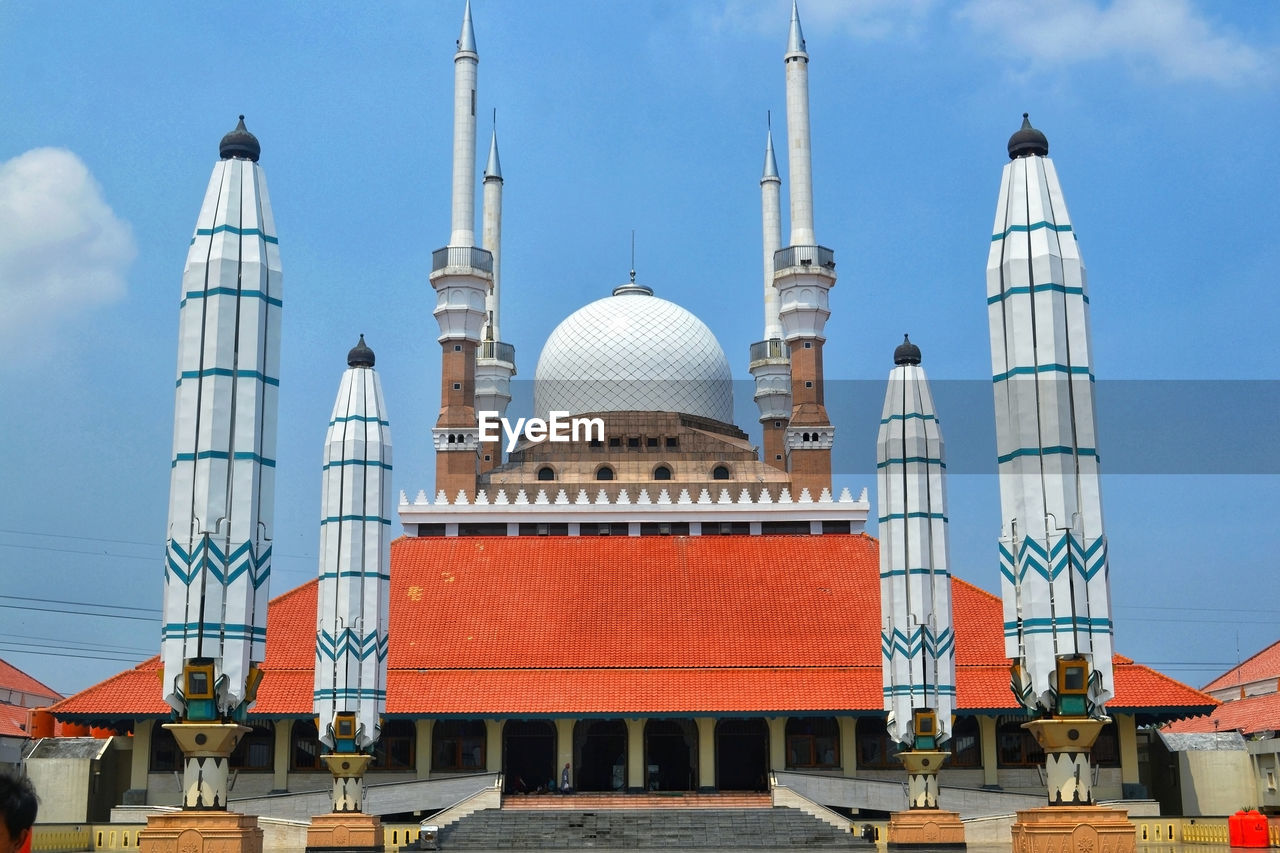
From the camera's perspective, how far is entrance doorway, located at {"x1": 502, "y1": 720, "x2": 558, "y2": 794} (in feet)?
146

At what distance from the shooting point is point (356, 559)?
32.5m

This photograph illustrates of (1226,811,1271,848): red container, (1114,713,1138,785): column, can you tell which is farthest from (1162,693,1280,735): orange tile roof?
(1226,811,1271,848): red container

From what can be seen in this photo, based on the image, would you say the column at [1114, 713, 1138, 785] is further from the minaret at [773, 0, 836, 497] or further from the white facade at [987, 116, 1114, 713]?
the white facade at [987, 116, 1114, 713]

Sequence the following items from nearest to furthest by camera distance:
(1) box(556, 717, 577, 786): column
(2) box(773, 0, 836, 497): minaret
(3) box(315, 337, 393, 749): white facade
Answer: (3) box(315, 337, 393, 749): white facade < (1) box(556, 717, 577, 786): column < (2) box(773, 0, 836, 497): minaret

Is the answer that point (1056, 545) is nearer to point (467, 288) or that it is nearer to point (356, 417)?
point (356, 417)

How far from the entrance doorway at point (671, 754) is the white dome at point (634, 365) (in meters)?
17.8

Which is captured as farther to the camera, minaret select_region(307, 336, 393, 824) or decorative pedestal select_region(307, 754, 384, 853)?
minaret select_region(307, 336, 393, 824)

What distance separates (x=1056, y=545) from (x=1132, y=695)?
23784mm

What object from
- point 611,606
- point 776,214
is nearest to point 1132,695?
point 611,606

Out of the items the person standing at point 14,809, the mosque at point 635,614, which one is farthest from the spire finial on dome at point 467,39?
the person standing at point 14,809

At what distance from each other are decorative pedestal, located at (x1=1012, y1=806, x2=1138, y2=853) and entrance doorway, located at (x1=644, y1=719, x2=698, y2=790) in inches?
993

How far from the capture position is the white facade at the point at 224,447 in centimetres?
2005

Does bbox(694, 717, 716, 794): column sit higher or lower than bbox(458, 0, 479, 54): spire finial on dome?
lower

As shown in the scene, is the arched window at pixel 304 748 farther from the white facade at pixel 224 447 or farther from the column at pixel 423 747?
the white facade at pixel 224 447
